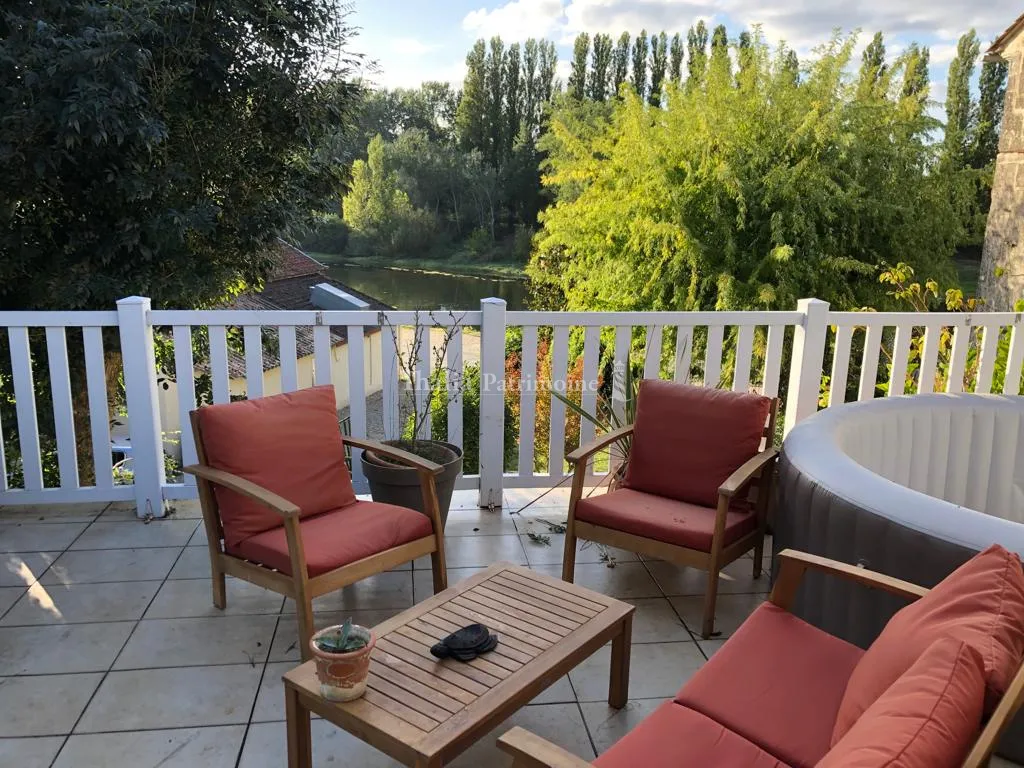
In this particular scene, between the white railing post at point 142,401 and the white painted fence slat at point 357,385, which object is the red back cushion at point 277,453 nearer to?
the white painted fence slat at point 357,385

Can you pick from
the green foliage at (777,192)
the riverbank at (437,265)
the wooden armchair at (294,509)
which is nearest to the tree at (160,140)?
the wooden armchair at (294,509)

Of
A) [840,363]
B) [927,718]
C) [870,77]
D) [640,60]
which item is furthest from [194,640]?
[640,60]

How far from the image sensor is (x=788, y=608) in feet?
6.36

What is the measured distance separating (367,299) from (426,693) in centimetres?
2327

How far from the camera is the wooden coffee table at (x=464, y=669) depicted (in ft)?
5.18

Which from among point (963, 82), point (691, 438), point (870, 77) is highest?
point (963, 82)

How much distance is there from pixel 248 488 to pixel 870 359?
9.78ft

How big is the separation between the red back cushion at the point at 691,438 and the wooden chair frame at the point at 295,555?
0.86 m

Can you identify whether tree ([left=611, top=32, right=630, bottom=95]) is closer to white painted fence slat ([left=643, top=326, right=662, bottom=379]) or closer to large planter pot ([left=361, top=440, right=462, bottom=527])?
white painted fence slat ([left=643, top=326, right=662, bottom=379])

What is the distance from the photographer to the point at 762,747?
1.49 metres

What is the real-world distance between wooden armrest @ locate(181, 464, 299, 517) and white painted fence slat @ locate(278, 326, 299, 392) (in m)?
0.91

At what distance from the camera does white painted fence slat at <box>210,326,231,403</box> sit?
342 centimetres

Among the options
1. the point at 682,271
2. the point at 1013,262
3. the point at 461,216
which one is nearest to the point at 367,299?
the point at 461,216

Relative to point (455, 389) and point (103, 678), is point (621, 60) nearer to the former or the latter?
point (455, 389)
